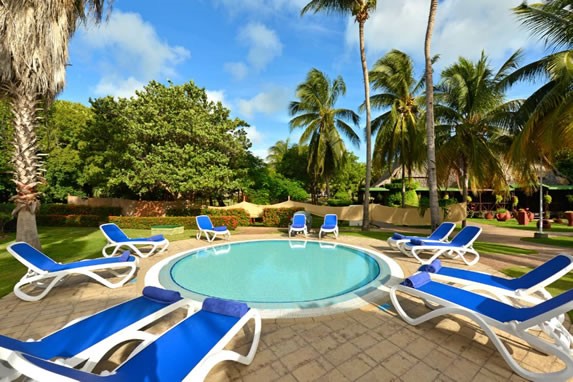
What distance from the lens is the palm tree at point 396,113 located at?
16.3 meters

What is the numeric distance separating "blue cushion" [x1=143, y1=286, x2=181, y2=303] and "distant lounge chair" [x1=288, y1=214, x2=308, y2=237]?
8.26m

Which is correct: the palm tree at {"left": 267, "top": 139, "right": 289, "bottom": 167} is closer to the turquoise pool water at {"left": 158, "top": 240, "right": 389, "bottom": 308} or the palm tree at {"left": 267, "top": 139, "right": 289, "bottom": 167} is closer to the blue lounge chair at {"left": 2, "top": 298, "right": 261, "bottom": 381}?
the turquoise pool water at {"left": 158, "top": 240, "right": 389, "bottom": 308}

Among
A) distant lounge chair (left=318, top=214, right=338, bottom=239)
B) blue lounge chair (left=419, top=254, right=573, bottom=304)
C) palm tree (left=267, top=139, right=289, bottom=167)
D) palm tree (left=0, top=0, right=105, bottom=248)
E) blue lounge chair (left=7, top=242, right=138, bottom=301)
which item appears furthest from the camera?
palm tree (left=267, top=139, right=289, bottom=167)

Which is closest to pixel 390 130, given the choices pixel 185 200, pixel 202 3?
pixel 202 3

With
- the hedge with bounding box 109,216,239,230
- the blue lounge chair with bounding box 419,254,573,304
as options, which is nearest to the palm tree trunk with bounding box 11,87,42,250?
the hedge with bounding box 109,216,239,230

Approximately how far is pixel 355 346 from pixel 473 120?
16011 millimetres

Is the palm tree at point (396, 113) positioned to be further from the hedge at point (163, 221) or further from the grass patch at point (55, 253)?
the grass patch at point (55, 253)

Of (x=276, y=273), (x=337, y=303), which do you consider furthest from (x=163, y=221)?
(x=337, y=303)

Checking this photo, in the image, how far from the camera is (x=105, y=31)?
7211mm

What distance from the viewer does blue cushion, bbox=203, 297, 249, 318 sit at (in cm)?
288

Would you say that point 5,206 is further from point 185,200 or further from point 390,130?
point 390,130

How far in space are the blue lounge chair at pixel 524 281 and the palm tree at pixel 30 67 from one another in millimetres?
10325

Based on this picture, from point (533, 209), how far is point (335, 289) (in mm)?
28795

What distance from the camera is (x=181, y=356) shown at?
2238 millimetres
